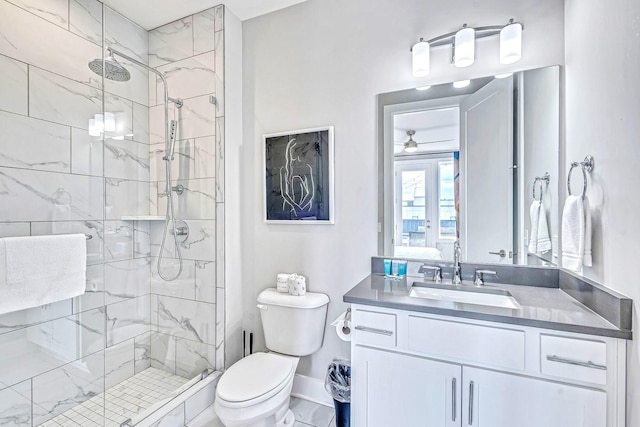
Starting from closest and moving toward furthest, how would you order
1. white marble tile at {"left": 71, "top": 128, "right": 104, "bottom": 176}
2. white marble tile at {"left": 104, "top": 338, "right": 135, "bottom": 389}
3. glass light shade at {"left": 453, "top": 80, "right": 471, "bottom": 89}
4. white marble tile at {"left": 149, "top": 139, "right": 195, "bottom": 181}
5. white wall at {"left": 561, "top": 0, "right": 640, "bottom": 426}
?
white wall at {"left": 561, "top": 0, "right": 640, "bottom": 426} → glass light shade at {"left": 453, "top": 80, "right": 471, "bottom": 89} → white marble tile at {"left": 71, "top": 128, "right": 104, "bottom": 176} → white marble tile at {"left": 104, "top": 338, "right": 135, "bottom": 389} → white marble tile at {"left": 149, "top": 139, "right": 195, "bottom": 181}

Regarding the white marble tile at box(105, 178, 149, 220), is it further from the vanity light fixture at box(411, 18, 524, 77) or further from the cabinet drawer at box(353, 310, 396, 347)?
the vanity light fixture at box(411, 18, 524, 77)

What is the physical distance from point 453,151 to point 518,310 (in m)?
0.91

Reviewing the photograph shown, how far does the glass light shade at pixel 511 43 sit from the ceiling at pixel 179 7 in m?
1.28

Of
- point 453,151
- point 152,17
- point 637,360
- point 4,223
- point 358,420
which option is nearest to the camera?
point 637,360

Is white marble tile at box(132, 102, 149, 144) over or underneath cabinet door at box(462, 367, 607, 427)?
over

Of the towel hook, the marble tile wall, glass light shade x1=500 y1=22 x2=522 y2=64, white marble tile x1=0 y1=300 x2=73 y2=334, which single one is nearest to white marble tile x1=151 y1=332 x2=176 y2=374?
the marble tile wall

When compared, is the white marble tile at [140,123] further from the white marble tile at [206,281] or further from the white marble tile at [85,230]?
the white marble tile at [206,281]

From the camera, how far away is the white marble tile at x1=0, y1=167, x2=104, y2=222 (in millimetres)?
1625

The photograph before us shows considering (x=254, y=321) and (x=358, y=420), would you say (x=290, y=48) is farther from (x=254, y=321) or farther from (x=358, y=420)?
(x=358, y=420)

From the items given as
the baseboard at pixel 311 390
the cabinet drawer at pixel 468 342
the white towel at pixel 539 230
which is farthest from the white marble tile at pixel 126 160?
the white towel at pixel 539 230

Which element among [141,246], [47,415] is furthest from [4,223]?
[47,415]

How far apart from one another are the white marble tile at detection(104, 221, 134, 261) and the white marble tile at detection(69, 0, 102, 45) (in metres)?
1.24

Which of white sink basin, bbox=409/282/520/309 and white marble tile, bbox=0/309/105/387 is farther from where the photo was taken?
white marble tile, bbox=0/309/105/387

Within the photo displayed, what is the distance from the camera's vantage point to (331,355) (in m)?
1.95
